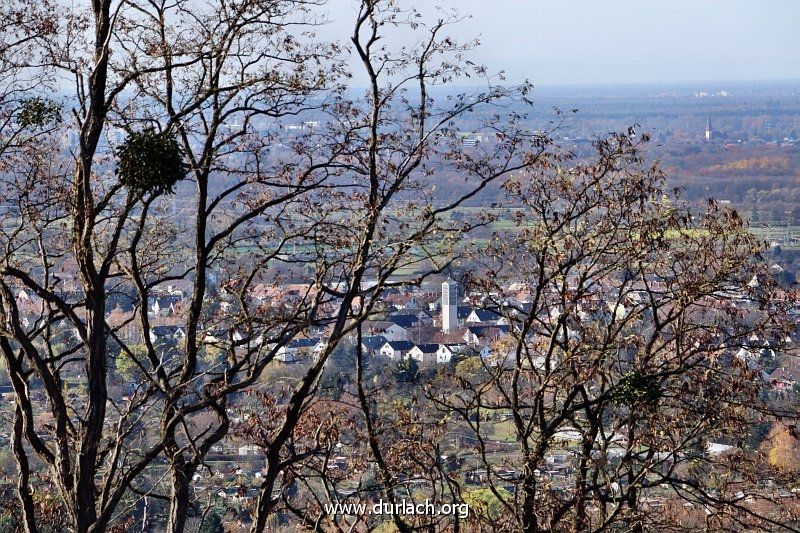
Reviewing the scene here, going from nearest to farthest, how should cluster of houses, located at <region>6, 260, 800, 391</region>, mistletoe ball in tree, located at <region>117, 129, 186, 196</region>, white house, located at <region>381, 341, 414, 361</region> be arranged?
mistletoe ball in tree, located at <region>117, 129, 186, 196</region> → cluster of houses, located at <region>6, 260, 800, 391</region> → white house, located at <region>381, 341, 414, 361</region>

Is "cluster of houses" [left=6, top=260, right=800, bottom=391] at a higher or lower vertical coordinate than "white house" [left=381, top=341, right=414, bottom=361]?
higher

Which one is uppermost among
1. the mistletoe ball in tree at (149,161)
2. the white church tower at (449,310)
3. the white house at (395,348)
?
the mistletoe ball in tree at (149,161)

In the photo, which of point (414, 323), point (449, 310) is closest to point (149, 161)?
point (449, 310)

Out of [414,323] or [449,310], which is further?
[414,323]

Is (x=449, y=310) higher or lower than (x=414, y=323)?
higher

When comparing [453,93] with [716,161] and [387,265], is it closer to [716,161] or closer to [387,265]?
[387,265]

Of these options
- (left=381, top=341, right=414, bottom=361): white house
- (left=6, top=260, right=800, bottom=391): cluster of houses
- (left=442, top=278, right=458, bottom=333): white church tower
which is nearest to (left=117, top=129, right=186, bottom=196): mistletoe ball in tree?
(left=6, top=260, right=800, bottom=391): cluster of houses

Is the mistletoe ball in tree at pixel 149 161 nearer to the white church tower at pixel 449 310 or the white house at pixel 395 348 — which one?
the white church tower at pixel 449 310

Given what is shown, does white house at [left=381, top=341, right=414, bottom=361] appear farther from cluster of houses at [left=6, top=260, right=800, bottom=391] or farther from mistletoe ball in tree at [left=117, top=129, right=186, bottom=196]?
mistletoe ball in tree at [left=117, top=129, right=186, bottom=196]

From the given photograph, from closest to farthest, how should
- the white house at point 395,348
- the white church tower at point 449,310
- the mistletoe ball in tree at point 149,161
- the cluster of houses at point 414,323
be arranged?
the mistletoe ball in tree at point 149,161 < the cluster of houses at point 414,323 < the white church tower at point 449,310 < the white house at point 395,348

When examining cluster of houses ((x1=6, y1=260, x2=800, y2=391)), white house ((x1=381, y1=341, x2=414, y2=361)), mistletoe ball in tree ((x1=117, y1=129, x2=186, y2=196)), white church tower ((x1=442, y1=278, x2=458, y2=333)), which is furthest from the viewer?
white house ((x1=381, y1=341, x2=414, y2=361))

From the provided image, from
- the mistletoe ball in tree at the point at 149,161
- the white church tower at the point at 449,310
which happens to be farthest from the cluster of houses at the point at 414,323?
the mistletoe ball in tree at the point at 149,161

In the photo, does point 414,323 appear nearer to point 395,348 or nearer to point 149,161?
point 395,348
